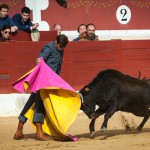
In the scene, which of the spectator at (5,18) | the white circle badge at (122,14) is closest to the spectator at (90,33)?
the spectator at (5,18)

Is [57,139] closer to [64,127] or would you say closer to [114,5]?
[64,127]

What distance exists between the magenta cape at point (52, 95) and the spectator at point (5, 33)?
2297mm

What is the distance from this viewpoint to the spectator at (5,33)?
9164mm

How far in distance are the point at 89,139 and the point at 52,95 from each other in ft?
2.08

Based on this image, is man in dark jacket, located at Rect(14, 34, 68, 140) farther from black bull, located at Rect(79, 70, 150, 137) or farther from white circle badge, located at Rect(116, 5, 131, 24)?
white circle badge, located at Rect(116, 5, 131, 24)

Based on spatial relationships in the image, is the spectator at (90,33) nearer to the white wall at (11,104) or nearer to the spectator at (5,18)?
the spectator at (5,18)

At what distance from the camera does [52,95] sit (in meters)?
7.00

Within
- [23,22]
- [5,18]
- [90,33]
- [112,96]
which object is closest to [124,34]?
[90,33]

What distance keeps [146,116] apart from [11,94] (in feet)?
8.99

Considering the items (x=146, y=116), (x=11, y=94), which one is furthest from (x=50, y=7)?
(x=146, y=116)

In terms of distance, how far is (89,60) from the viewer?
10.4 metres

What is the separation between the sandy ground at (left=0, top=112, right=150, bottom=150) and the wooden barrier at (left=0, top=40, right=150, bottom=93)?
4.34 feet

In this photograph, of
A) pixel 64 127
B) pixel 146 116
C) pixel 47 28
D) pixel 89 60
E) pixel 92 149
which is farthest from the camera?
pixel 47 28

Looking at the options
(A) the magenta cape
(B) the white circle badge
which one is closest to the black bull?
(A) the magenta cape
